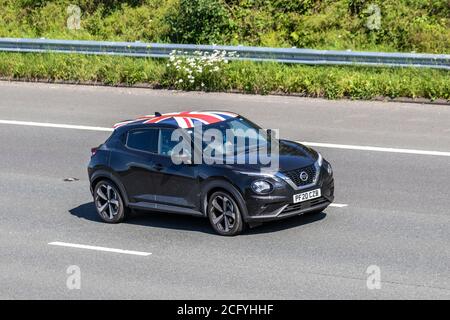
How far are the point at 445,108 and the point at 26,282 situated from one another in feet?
37.3

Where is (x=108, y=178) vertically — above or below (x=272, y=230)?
above

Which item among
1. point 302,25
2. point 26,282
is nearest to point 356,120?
point 302,25

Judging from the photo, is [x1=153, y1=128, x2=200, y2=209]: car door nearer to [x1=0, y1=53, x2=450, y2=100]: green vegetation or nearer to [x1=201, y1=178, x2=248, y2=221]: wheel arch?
[x1=201, y1=178, x2=248, y2=221]: wheel arch

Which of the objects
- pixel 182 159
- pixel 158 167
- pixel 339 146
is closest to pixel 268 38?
pixel 339 146

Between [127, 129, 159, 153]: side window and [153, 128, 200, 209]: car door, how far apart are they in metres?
0.10

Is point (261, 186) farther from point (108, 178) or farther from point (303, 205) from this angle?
point (108, 178)

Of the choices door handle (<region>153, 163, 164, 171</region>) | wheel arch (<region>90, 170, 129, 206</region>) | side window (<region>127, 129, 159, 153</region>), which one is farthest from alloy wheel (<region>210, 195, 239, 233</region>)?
wheel arch (<region>90, 170, 129, 206</region>)

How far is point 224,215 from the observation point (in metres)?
15.0

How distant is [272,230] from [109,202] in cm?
267

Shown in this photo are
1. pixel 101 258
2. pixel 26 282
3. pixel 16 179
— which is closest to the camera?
pixel 26 282

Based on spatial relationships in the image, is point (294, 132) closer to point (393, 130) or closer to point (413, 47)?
point (393, 130)

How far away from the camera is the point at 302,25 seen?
89.5ft

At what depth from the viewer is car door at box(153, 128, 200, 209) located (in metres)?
15.3

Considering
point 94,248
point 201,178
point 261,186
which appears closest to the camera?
point 261,186
